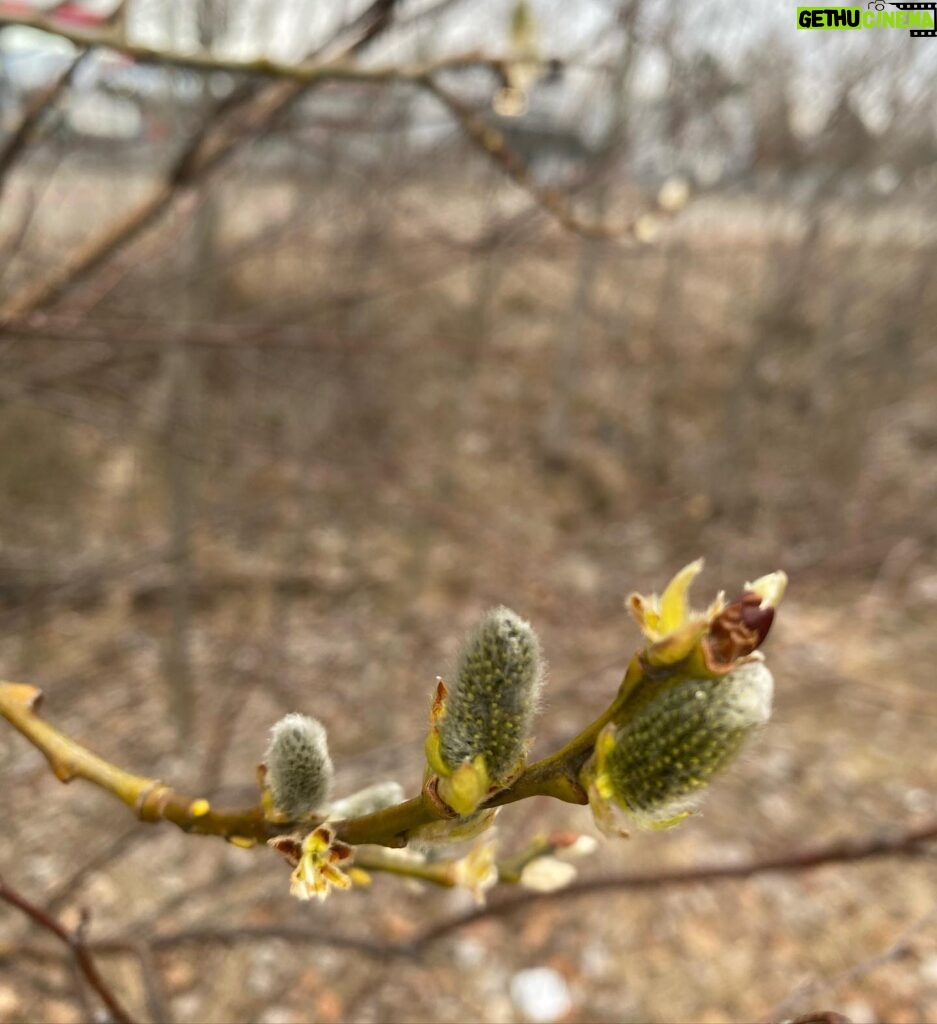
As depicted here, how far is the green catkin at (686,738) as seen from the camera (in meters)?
0.53

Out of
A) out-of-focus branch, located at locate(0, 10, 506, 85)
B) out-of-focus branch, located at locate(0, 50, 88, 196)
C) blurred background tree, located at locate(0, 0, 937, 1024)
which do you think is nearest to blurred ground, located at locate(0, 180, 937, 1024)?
blurred background tree, located at locate(0, 0, 937, 1024)

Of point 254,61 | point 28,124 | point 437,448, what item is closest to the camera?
point 254,61

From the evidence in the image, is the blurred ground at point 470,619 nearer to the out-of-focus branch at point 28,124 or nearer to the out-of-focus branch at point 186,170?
the out-of-focus branch at point 186,170

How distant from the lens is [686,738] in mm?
532

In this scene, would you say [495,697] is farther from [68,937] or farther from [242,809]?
[68,937]

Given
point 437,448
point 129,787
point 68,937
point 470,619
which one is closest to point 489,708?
point 129,787

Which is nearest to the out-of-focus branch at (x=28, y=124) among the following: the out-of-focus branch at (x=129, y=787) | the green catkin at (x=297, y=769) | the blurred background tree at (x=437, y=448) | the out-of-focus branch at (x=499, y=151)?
the blurred background tree at (x=437, y=448)

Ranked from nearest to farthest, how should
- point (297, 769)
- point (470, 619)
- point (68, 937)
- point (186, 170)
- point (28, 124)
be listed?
1. point (297, 769)
2. point (68, 937)
3. point (28, 124)
4. point (186, 170)
5. point (470, 619)

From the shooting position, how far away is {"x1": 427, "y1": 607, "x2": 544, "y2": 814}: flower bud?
560 mm

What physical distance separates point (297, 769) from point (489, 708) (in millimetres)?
186

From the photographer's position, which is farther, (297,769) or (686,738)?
(297,769)

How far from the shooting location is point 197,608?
5855 millimetres

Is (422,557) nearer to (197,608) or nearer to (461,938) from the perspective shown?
(197,608)

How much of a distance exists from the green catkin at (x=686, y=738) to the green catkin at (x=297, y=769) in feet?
0.80
